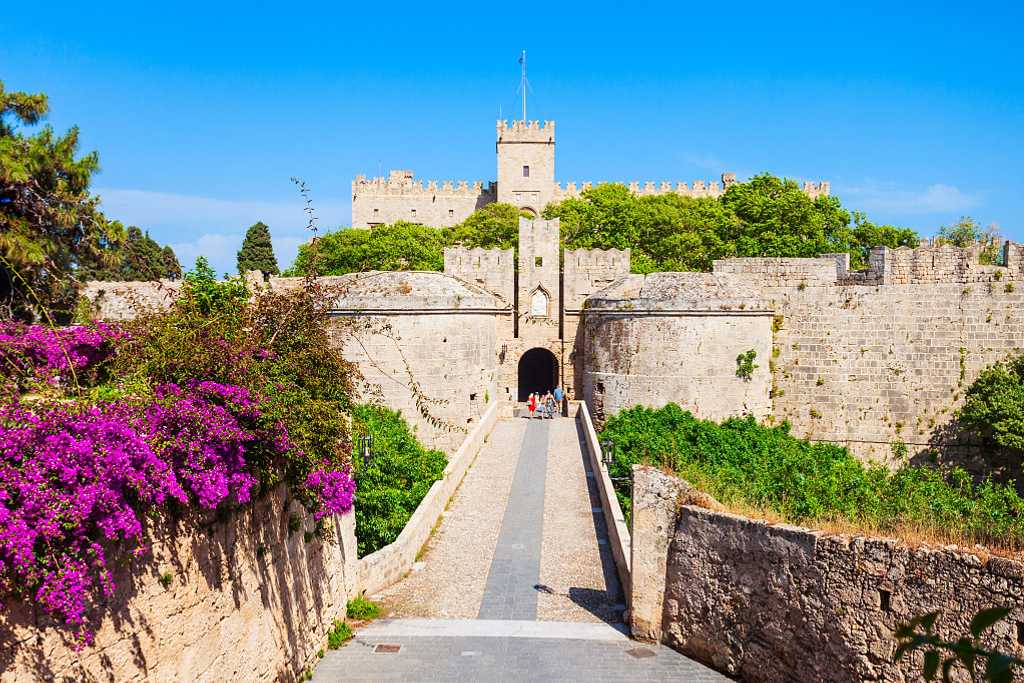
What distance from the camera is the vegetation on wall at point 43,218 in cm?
1161

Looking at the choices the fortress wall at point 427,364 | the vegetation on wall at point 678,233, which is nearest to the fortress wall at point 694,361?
the fortress wall at point 427,364

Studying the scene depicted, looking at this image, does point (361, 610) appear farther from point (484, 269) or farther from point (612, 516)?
point (484, 269)

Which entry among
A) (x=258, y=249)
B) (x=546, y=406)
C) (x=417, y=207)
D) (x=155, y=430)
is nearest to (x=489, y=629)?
(x=155, y=430)

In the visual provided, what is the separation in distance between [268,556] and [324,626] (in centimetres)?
195

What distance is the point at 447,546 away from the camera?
46.1 feet

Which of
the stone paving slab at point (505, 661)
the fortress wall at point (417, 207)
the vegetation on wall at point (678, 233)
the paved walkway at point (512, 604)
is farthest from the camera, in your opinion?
the fortress wall at point (417, 207)

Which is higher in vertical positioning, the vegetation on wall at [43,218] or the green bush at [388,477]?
the vegetation on wall at [43,218]

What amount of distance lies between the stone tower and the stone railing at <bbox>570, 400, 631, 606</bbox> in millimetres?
36548

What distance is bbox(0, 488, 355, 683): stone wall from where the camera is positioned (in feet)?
17.8

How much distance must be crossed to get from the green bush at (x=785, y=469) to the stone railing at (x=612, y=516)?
1.88 feet

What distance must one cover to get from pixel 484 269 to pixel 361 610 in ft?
59.7

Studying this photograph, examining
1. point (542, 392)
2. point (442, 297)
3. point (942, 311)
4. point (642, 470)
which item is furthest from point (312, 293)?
point (542, 392)

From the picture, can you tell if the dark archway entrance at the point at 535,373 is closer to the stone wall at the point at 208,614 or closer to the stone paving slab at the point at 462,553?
the stone paving slab at the point at 462,553

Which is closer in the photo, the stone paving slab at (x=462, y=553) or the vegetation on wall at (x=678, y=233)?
the stone paving slab at (x=462, y=553)
